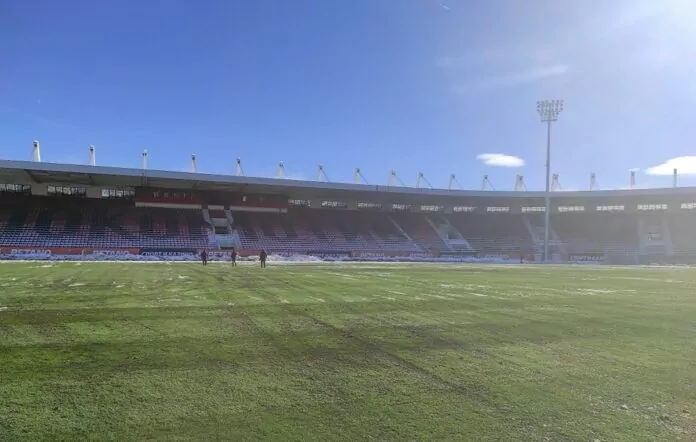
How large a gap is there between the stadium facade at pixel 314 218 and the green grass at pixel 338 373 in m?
36.9

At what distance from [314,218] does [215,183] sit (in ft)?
45.7

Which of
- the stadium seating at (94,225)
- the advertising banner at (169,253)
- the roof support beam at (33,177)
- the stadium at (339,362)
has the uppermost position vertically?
the roof support beam at (33,177)

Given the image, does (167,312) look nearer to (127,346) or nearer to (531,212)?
(127,346)

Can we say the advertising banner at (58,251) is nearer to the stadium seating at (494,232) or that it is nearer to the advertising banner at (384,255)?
the advertising banner at (384,255)

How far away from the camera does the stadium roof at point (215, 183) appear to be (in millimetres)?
41906

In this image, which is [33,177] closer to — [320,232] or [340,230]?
[320,232]

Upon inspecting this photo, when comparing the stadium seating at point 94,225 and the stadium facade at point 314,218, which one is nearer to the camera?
the stadium seating at point 94,225

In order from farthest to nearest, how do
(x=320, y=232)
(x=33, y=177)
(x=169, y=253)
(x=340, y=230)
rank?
(x=340, y=230) → (x=320, y=232) → (x=33, y=177) → (x=169, y=253)

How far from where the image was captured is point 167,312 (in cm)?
938

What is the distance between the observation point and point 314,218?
5828cm

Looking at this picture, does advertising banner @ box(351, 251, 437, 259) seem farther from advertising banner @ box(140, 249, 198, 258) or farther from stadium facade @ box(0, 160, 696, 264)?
advertising banner @ box(140, 249, 198, 258)

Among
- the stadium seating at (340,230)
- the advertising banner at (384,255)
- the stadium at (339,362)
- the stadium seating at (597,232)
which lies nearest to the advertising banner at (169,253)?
the stadium seating at (340,230)

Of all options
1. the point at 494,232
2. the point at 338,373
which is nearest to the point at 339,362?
the point at 338,373

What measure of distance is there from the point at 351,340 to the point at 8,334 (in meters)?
5.39
